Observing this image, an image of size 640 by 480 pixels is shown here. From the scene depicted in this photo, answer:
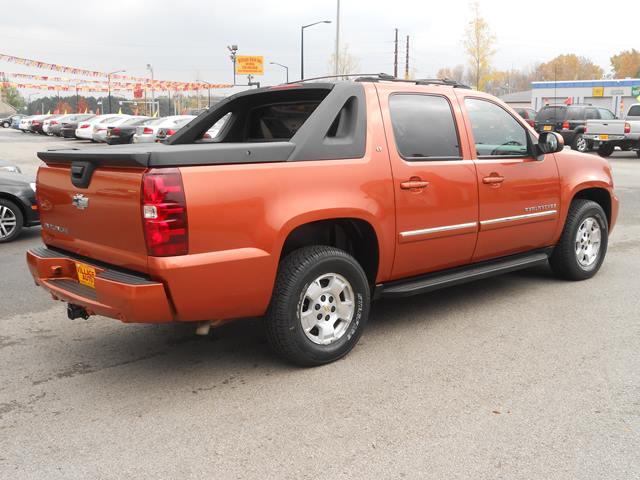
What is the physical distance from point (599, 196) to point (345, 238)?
10.7ft

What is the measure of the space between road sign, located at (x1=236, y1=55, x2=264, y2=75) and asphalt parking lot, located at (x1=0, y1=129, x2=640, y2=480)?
201ft

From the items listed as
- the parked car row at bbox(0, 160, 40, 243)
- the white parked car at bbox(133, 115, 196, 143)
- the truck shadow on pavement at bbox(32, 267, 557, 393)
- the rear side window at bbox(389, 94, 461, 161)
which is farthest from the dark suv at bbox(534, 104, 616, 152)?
the rear side window at bbox(389, 94, 461, 161)

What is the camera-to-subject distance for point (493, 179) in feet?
16.0

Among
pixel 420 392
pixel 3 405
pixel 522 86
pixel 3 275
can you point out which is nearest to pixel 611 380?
pixel 420 392

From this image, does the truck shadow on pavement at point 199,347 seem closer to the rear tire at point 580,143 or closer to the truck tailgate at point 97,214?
→ the truck tailgate at point 97,214

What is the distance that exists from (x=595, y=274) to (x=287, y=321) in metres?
3.86

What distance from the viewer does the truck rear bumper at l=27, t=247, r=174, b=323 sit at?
130 inches

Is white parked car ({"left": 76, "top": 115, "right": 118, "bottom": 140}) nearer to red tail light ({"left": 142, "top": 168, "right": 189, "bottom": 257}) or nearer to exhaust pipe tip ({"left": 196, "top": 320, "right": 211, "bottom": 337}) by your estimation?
exhaust pipe tip ({"left": 196, "top": 320, "right": 211, "bottom": 337})

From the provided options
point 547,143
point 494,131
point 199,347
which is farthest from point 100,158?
point 547,143

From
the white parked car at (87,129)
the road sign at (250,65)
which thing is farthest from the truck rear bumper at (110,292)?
the road sign at (250,65)

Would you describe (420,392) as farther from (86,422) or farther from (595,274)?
(595,274)

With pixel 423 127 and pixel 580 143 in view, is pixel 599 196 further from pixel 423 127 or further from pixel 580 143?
pixel 580 143

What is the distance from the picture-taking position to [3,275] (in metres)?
6.42

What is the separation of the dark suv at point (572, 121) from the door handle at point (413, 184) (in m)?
20.1
